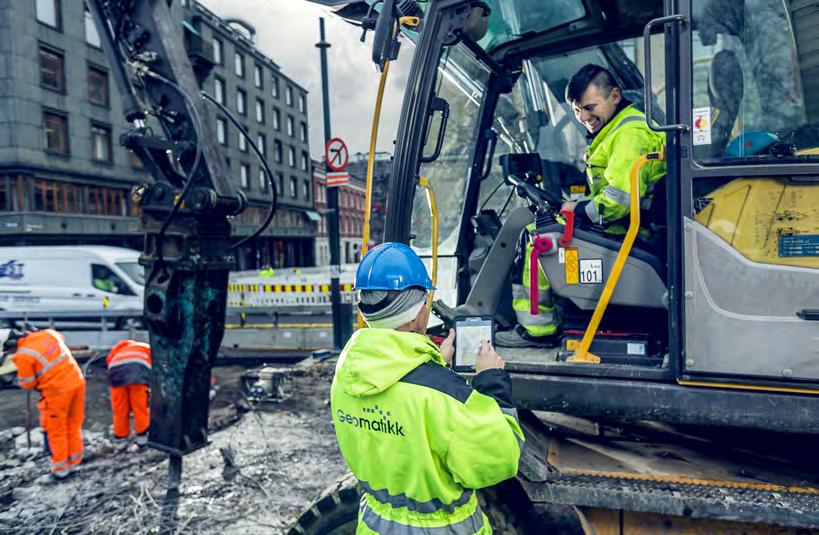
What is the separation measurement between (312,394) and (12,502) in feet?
11.7

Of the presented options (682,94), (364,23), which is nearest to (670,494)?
(682,94)

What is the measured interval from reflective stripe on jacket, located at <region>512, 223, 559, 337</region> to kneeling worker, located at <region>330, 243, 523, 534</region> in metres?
0.91

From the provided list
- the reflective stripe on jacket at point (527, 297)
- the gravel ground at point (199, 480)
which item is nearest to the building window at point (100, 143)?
the gravel ground at point (199, 480)

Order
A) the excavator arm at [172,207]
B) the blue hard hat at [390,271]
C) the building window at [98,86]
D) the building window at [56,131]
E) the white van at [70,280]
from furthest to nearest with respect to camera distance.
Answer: the building window at [98,86]
the building window at [56,131]
the white van at [70,280]
the excavator arm at [172,207]
the blue hard hat at [390,271]

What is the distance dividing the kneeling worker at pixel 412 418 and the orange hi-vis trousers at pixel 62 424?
187 inches

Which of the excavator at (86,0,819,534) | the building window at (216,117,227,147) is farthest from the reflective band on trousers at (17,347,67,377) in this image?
the building window at (216,117,227,147)

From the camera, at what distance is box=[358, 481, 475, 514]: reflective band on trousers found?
1.96 m

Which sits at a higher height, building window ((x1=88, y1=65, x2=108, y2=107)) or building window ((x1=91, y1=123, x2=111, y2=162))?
building window ((x1=88, y1=65, x2=108, y2=107))

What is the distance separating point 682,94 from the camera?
2.32 metres

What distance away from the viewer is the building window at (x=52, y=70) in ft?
74.1

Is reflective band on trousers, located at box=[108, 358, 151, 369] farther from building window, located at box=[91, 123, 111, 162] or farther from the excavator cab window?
building window, located at box=[91, 123, 111, 162]

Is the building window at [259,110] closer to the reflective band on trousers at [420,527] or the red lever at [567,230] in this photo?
the red lever at [567,230]

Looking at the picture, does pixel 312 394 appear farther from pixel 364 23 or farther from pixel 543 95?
pixel 364 23

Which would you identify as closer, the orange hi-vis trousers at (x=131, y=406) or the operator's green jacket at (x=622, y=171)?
the operator's green jacket at (x=622, y=171)
